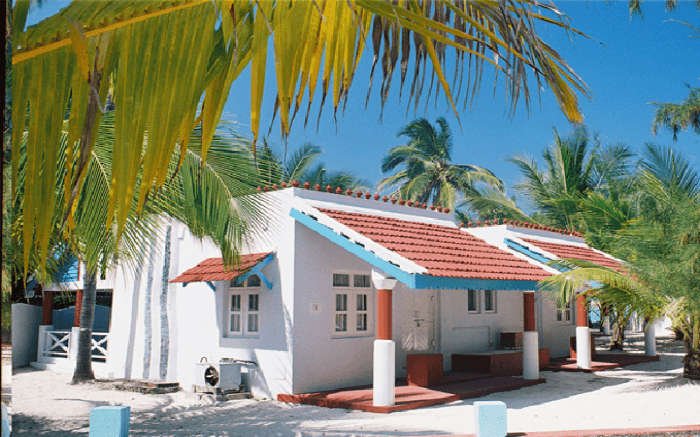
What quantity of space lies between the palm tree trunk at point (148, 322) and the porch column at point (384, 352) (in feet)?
19.3

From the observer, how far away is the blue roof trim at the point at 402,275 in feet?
31.5

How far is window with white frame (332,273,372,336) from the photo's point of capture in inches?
464

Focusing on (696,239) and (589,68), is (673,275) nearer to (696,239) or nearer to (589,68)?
(696,239)

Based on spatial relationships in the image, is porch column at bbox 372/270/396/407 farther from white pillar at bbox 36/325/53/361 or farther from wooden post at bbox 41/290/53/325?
wooden post at bbox 41/290/53/325

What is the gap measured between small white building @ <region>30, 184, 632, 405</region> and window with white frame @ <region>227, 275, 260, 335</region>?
2cm

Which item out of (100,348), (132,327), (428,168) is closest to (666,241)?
(132,327)

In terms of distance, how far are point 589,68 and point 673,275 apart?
3.78m

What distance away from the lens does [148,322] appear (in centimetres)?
1366

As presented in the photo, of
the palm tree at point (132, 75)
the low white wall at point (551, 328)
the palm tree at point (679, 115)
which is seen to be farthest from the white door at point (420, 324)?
the palm tree at point (132, 75)

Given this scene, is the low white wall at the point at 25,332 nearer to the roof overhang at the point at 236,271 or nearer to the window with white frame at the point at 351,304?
the roof overhang at the point at 236,271

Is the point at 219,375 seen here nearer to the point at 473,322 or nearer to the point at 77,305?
the point at 77,305

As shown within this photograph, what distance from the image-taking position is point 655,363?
16.5 metres

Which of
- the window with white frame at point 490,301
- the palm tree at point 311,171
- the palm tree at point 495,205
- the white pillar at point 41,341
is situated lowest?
the white pillar at point 41,341

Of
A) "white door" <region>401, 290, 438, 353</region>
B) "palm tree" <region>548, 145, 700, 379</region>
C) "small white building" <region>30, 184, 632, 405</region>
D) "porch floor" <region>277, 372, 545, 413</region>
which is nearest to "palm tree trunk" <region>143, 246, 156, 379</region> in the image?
"small white building" <region>30, 184, 632, 405</region>
